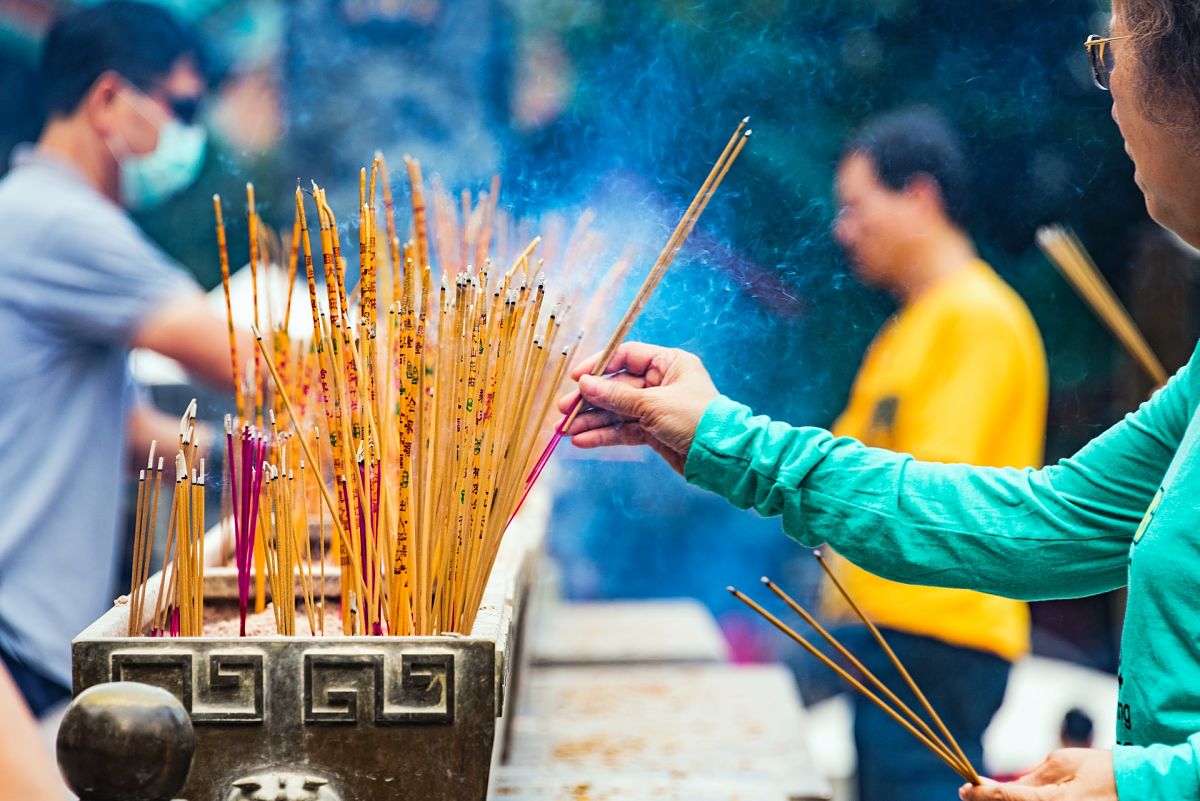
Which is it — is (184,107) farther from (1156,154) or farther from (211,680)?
(1156,154)

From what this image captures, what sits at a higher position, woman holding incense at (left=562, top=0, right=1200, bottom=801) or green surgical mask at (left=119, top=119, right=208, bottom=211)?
green surgical mask at (left=119, top=119, right=208, bottom=211)

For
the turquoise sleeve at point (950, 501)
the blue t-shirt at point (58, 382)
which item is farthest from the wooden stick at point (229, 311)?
the blue t-shirt at point (58, 382)

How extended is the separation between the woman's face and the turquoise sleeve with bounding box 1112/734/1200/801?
45 centimetres

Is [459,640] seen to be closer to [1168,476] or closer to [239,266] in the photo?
[1168,476]

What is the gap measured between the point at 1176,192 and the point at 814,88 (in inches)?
33.5

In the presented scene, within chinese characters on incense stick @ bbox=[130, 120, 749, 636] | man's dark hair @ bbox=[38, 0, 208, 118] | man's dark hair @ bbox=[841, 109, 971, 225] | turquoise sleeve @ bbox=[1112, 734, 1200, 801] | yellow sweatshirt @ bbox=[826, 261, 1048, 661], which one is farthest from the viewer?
man's dark hair @ bbox=[38, 0, 208, 118]

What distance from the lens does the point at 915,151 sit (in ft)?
6.88

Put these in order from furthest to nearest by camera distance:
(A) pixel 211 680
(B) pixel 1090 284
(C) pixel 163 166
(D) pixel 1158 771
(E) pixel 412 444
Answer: (C) pixel 163 166, (B) pixel 1090 284, (E) pixel 412 444, (A) pixel 211 680, (D) pixel 1158 771

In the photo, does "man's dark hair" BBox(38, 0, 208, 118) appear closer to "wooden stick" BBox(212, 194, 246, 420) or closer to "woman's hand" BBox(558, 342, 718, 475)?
"wooden stick" BBox(212, 194, 246, 420)

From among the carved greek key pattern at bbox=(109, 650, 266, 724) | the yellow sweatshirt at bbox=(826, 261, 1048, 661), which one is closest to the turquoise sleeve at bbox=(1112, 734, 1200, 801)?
the carved greek key pattern at bbox=(109, 650, 266, 724)

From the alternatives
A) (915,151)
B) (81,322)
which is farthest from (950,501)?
(81,322)

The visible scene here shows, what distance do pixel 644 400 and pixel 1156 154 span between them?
55 centimetres

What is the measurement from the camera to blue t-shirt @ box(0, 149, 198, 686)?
7.42ft

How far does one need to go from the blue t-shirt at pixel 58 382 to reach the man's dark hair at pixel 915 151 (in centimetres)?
123
